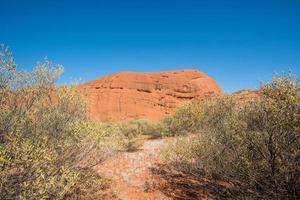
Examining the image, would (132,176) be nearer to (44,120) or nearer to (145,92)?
(44,120)

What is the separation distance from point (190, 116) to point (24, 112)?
12.0 m

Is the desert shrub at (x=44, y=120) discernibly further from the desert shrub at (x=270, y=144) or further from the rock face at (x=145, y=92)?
the rock face at (x=145, y=92)

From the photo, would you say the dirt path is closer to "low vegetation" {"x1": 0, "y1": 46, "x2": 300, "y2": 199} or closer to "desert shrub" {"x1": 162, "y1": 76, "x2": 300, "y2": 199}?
"low vegetation" {"x1": 0, "y1": 46, "x2": 300, "y2": 199}

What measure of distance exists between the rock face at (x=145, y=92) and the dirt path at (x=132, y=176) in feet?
118

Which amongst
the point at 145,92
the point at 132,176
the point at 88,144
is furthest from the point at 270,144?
the point at 145,92

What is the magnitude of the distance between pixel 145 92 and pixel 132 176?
1795 inches

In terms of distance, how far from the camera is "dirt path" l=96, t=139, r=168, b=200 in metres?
8.98

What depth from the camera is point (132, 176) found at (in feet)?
35.9

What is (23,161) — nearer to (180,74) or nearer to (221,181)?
(221,181)

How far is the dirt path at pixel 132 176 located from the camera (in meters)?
8.98

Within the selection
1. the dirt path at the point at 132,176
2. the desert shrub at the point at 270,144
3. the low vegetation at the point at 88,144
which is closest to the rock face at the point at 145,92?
the dirt path at the point at 132,176

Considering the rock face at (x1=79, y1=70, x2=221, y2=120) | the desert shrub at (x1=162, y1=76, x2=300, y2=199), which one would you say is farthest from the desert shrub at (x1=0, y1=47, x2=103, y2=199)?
the rock face at (x1=79, y1=70, x2=221, y2=120)

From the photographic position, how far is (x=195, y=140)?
11062 millimetres

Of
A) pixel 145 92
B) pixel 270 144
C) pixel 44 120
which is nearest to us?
pixel 270 144
